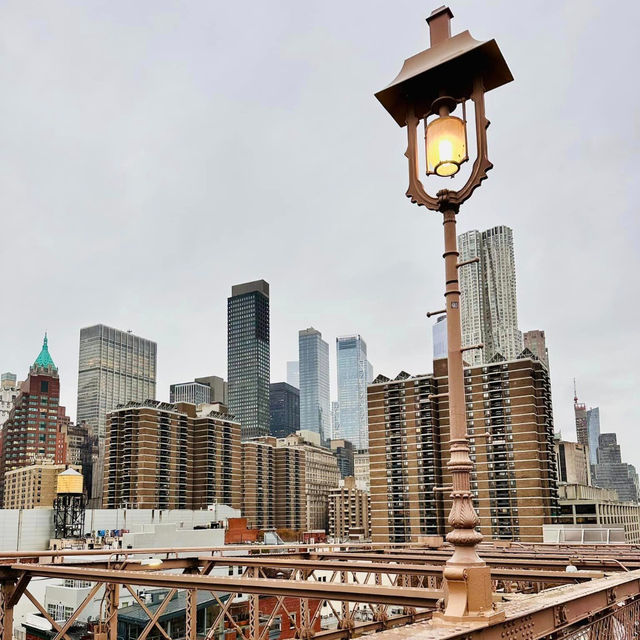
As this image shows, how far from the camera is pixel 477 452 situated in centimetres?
12156

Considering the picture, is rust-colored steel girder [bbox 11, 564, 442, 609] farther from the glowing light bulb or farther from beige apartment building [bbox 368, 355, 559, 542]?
beige apartment building [bbox 368, 355, 559, 542]

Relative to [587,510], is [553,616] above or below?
above

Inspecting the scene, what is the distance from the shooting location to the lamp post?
20.4 feet

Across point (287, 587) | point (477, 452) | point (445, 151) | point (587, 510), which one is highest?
point (445, 151)

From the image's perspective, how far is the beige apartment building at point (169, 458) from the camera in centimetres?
14412

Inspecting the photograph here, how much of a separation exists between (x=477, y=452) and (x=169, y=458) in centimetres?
7057

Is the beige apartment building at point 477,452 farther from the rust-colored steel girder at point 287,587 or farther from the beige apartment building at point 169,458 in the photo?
the rust-colored steel girder at point 287,587

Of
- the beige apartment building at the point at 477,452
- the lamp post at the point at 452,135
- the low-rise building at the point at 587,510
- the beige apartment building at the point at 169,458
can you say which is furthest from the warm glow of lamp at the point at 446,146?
the beige apartment building at the point at 169,458

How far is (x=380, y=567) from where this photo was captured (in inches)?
404

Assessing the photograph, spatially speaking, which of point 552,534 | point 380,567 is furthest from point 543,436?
point 380,567

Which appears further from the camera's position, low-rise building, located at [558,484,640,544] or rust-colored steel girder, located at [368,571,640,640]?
low-rise building, located at [558,484,640,544]

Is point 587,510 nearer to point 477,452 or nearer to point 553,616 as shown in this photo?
point 477,452

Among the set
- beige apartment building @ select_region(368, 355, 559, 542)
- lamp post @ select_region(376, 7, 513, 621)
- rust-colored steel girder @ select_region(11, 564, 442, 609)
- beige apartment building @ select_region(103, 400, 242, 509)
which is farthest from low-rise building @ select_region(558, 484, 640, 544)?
lamp post @ select_region(376, 7, 513, 621)

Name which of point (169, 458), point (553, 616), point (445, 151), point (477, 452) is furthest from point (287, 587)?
point (169, 458)
